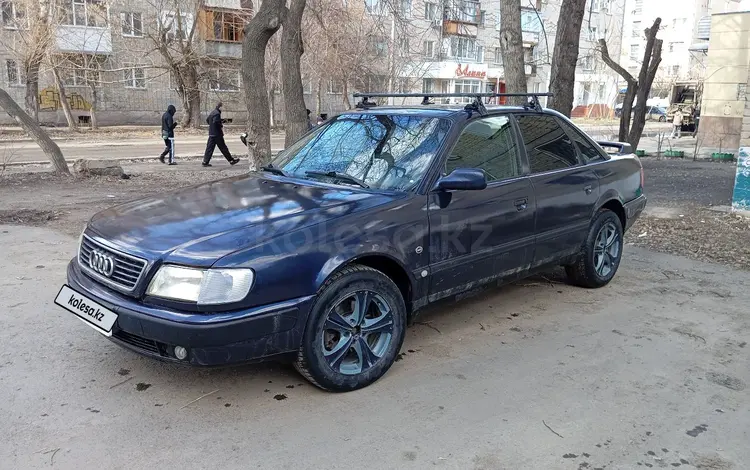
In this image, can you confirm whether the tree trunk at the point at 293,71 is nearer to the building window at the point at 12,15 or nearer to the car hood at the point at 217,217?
the car hood at the point at 217,217

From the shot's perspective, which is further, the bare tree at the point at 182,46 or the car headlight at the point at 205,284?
the bare tree at the point at 182,46

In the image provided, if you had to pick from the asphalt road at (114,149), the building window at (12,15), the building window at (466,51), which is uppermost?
the building window at (466,51)

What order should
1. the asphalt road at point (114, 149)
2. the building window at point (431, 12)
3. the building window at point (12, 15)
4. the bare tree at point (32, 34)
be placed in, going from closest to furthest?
the building window at point (431, 12), the asphalt road at point (114, 149), the bare tree at point (32, 34), the building window at point (12, 15)

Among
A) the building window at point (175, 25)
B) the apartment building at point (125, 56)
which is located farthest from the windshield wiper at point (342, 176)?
the building window at point (175, 25)

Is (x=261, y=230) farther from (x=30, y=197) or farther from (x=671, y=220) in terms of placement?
(x=30, y=197)

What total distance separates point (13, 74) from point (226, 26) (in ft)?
38.3

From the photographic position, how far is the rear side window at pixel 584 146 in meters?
5.55

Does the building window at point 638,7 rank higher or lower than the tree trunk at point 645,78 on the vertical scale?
→ higher

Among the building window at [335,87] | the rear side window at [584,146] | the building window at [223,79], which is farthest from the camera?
the building window at [335,87]

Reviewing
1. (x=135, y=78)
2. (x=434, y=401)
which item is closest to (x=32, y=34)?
(x=135, y=78)

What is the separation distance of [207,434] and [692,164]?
18302 mm

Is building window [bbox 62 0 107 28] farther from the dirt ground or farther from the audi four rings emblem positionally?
the audi four rings emblem

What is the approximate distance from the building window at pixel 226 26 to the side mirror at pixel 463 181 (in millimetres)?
33813

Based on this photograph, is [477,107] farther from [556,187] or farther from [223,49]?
[223,49]
